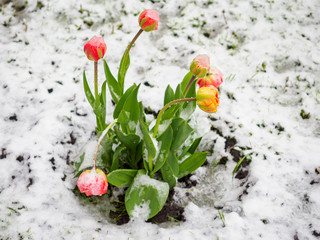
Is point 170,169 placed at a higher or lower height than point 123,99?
lower

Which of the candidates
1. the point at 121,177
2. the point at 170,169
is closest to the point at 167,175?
the point at 170,169

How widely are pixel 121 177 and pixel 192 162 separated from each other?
1.24ft

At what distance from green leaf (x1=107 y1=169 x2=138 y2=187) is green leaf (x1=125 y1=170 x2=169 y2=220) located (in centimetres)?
4

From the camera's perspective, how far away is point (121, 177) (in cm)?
138

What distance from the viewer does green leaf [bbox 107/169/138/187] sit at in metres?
1.31

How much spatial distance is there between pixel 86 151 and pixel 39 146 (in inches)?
13.7

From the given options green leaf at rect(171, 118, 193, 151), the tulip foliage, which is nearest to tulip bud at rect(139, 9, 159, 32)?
the tulip foliage

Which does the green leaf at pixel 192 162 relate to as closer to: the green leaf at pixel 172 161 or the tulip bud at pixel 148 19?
the green leaf at pixel 172 161

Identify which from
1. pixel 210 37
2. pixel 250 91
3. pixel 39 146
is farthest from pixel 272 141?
pixel 39 146

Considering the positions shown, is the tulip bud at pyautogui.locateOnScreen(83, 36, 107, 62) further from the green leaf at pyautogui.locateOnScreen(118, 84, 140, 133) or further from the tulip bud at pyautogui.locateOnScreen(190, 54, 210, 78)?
the tulip bud at pyautogui.locateOnScreen(190, 54, 210, 78)

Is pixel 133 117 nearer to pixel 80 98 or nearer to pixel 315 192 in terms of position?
pixel 80 98

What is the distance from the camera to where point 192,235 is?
1381 millimetres

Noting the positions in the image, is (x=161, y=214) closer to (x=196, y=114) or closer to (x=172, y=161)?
(x=172, y=161)

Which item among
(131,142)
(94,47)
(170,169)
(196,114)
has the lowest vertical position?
(196,114)
